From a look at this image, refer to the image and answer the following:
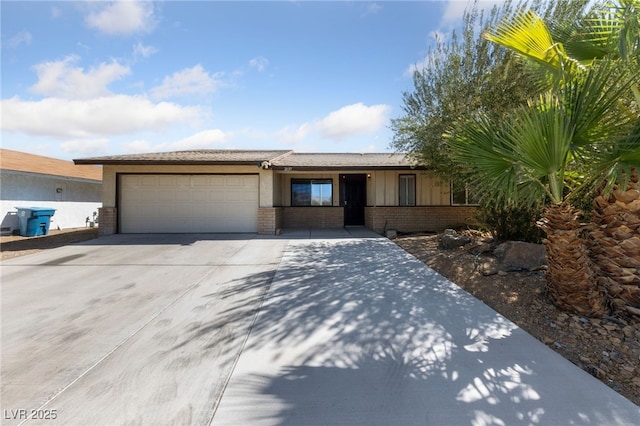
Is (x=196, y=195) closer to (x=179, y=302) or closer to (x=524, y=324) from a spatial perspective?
(x=179, y=302)

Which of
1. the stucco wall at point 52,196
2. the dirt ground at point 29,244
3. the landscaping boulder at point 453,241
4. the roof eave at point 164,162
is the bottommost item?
the dirt ground at point 29,244

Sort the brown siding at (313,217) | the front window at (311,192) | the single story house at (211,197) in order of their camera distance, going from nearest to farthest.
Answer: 1. the single story house at (211,197)
2. the brown siding at (313,217)
3. the front window at (311,192)

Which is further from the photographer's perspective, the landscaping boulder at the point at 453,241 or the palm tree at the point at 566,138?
the landscaping boulder at the point at 453,241

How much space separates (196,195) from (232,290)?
796 centimetres

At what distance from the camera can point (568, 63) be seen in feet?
13.9

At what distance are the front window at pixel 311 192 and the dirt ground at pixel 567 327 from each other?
900 cm

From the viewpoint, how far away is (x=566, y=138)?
11.5 ft

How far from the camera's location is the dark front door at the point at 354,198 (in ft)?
48.6

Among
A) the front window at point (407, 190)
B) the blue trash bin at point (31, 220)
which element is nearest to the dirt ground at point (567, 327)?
the front window at point (407, 190)

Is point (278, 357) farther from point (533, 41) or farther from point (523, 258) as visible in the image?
point (523, 258)

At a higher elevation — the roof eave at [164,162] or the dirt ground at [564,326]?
the roof eave at [164,162]

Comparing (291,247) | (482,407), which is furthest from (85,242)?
(482,407)

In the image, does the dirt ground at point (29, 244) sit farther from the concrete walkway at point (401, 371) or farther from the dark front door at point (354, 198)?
the dark front door at point (354, 198)

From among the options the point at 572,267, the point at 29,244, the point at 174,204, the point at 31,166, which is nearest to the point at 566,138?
the point at 572,267
